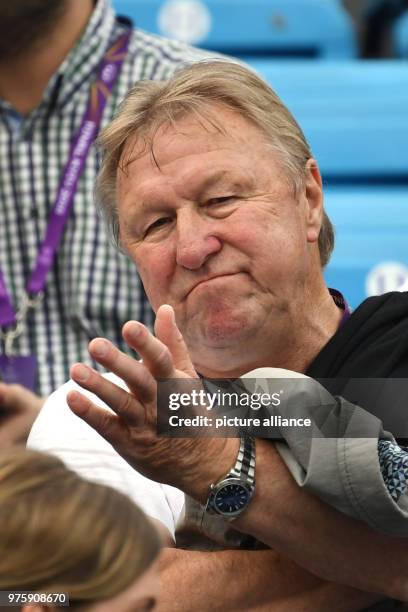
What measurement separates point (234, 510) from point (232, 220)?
0.43 metres

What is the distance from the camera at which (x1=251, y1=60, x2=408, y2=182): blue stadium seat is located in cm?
291

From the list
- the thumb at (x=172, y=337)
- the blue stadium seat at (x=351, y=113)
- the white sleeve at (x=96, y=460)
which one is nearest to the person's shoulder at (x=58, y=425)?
the white sleeve at (x=96, y=460)

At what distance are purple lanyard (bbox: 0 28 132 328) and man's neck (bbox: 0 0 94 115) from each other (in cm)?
10

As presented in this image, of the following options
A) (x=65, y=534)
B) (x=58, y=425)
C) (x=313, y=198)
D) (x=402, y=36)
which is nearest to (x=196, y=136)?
(x=313, y=198)

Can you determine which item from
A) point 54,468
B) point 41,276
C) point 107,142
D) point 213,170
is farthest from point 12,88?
point 54,468

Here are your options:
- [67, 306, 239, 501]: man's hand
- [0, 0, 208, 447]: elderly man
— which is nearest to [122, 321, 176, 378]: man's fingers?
[67, 306, 239, 501]: man's hand

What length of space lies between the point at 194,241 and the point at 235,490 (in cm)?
39

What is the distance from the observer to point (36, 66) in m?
2.27

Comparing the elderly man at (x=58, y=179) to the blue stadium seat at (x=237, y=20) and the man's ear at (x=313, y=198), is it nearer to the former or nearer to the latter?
the man's ear at (x=313, y=198)

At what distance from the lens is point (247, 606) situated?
1175 mm

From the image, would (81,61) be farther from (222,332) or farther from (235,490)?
(235,490)

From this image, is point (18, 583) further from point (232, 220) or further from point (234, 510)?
point (232, 220)

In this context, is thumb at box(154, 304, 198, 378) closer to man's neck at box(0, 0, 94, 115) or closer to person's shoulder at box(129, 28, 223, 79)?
A: person's shoulder at box(129, 28, 223, 79)

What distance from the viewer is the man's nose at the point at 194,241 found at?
1.30m
